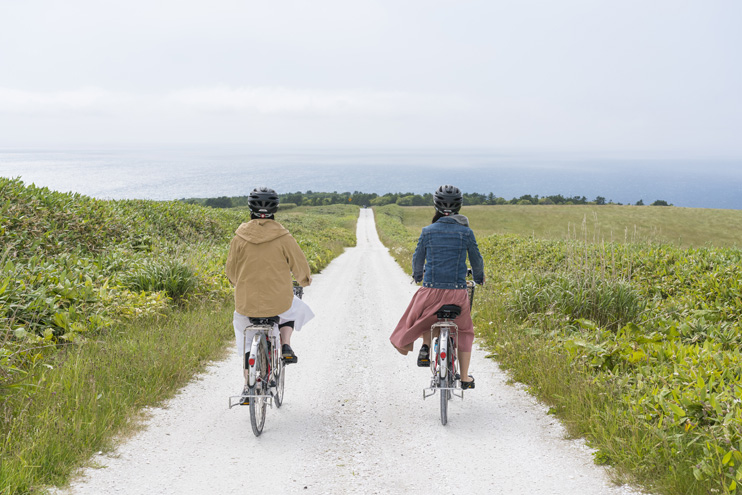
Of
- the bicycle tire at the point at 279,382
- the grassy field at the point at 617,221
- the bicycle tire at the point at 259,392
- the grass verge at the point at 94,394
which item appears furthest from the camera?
the grassy field at the point at 617,221

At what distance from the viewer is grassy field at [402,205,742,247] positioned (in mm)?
58062

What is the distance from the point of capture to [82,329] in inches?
278

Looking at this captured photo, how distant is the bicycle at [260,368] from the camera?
4.79 meters

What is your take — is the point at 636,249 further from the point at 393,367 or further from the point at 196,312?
the point at 196,312

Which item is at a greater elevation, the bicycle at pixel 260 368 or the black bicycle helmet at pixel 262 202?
the black bicycle helmet at pixel 262 202

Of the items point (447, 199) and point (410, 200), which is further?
point (410, 200)

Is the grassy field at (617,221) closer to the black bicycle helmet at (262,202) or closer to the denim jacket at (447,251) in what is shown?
the denim jacket at (447,251)

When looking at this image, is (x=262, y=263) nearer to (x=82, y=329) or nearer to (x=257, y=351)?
(x=257, y=351)

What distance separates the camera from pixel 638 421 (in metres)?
4.45

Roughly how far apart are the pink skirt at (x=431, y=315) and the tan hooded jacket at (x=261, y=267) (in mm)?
1457

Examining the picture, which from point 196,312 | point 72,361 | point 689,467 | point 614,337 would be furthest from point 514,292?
point 72,361

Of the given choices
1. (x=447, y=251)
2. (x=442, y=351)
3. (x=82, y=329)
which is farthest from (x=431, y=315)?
(x=82, y=329)

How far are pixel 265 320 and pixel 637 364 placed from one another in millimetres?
4484

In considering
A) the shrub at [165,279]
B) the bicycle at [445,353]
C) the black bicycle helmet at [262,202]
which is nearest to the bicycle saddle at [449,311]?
the bicycle at [445,353]
